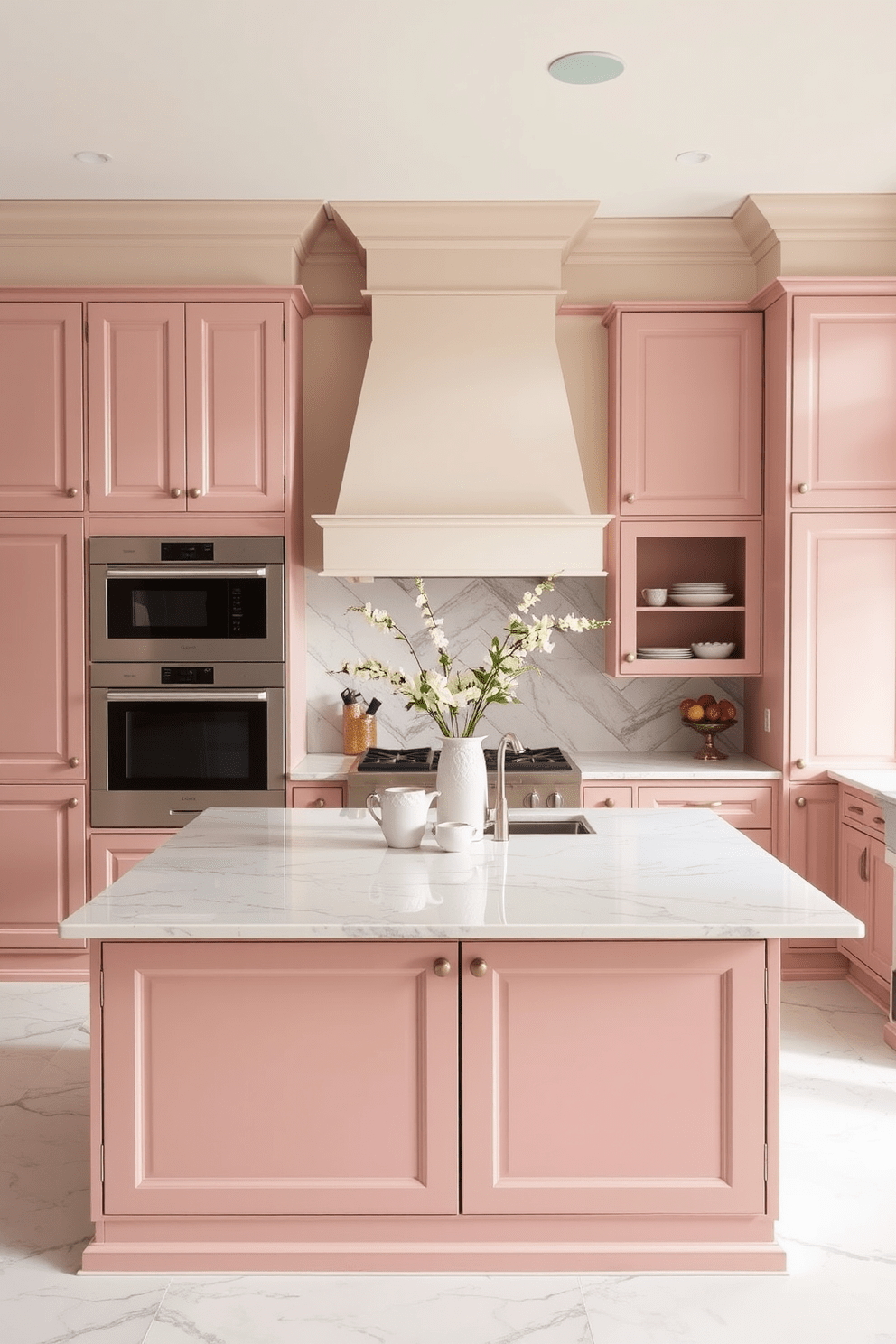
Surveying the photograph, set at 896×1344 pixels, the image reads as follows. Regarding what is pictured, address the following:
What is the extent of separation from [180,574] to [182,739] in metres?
0.62

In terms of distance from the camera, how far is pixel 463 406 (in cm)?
427

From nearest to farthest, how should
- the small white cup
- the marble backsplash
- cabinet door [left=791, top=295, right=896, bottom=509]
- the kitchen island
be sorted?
the kitchen island
the small white cup
cabinet door [left=791, top=295, right=896, bottom=509]
the marble backsplash

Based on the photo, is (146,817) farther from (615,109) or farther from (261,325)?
(615,109)

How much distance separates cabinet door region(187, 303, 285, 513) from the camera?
13.5 feet

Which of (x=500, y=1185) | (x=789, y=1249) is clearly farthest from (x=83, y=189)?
(x=789, y=1249)

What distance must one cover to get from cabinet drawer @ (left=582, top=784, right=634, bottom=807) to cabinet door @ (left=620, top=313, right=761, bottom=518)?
1137 mm

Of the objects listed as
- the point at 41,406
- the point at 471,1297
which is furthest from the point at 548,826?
the point at 41,406

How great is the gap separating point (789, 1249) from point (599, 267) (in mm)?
3636

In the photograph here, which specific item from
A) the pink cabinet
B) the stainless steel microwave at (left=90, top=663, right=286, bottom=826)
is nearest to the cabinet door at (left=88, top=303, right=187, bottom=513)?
the pink cabinet

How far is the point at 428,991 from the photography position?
7.42ft

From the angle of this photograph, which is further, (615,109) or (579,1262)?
(615,109)

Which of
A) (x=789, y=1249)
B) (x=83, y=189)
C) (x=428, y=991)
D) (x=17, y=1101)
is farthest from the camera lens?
(x=83, y=189)

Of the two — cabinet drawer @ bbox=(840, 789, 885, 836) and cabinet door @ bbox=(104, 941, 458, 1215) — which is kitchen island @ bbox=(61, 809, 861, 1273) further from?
cabinet drawer @ bbox=(840, 789, 885, 836)

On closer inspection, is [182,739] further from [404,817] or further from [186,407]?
[404,817]
